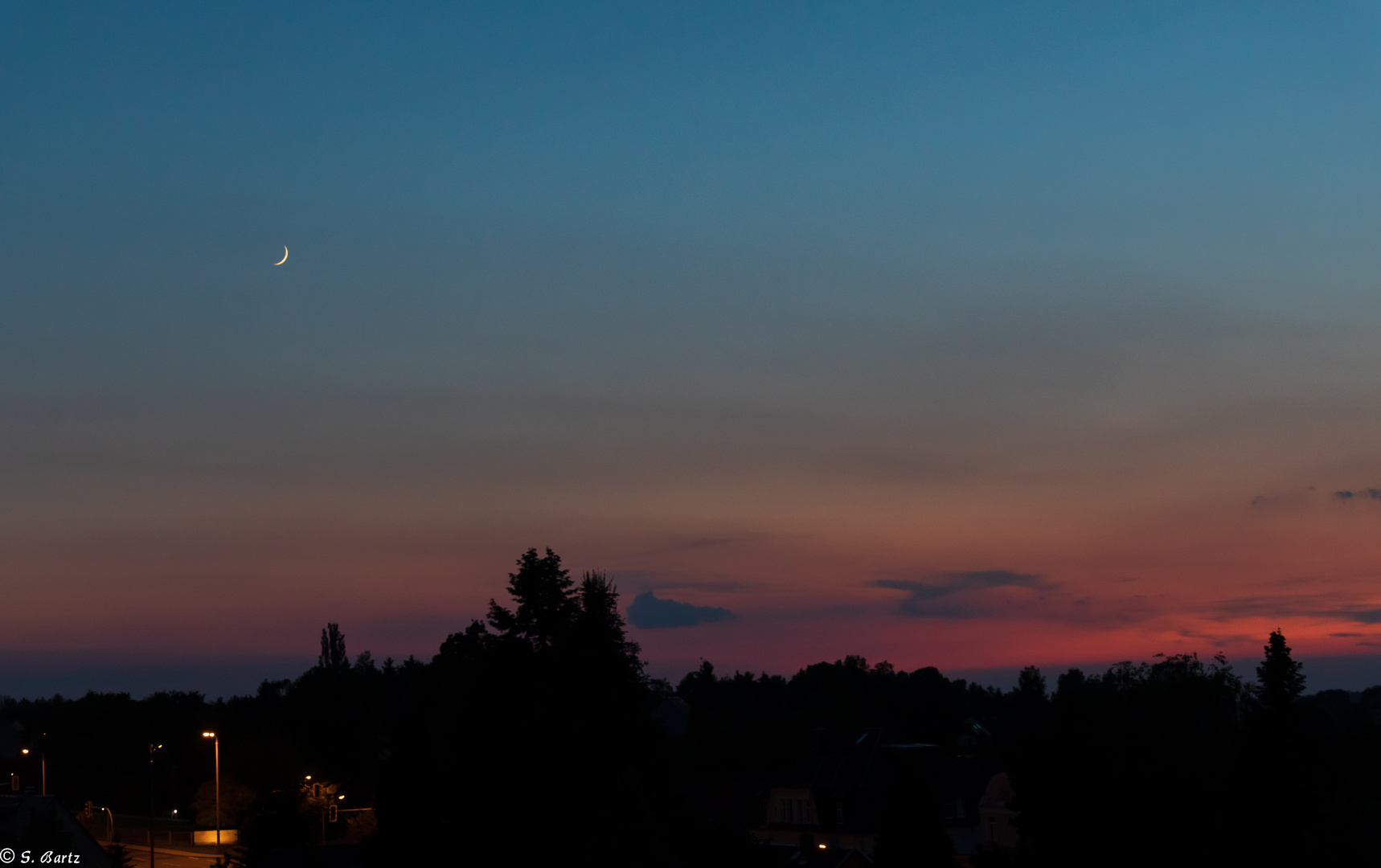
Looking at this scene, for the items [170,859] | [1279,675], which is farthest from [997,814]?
[170,859]

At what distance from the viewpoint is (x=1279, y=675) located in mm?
56250

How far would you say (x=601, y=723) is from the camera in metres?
42.2

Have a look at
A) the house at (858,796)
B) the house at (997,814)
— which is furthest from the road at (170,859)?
the house at (997,814)

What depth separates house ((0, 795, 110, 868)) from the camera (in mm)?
50094

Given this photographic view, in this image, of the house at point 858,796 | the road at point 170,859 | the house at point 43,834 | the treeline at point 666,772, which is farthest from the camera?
the house at point 858,796

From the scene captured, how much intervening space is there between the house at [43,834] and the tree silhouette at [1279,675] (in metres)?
50.6

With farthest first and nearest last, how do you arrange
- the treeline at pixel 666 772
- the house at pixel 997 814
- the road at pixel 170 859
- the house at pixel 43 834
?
the house at pixel 997 814
the road at pixel 170 859
the house at pixel 43 834
the treeline at pixel 666 772

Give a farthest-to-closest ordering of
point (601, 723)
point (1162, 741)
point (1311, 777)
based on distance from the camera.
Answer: point (1162, 741) → point (1311, 777) → point (601, 723)

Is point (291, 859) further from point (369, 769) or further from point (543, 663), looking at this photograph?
point (369, 769)

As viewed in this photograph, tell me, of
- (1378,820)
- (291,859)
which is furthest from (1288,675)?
(291,859)

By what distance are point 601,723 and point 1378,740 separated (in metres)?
70.1

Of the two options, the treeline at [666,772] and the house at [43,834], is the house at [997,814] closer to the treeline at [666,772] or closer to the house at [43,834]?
the treeline at [666,772]

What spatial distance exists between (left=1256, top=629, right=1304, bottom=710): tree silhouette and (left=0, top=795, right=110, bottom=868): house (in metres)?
50.6

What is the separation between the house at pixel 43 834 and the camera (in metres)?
50.1
